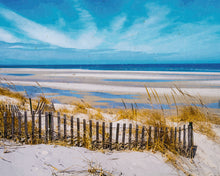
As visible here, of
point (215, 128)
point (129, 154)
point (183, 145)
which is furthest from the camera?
point (215, 128)

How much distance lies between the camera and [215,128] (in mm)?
4906

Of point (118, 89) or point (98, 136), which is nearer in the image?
point (98, 136)

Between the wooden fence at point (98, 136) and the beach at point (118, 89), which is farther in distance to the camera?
the beach at point (118, 89)

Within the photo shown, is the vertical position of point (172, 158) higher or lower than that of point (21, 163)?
lower

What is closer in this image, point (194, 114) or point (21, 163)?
point (21, 163)

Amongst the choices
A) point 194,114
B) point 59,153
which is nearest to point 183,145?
point 194,114

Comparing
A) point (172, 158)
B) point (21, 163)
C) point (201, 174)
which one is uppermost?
point (21, 163)

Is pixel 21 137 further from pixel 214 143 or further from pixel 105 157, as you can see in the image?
pixel 214 143

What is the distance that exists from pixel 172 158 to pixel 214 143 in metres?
1.81

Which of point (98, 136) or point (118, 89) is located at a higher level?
point (98, 136)

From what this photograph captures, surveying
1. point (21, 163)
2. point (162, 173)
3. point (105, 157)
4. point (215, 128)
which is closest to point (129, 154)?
point (105, 157)

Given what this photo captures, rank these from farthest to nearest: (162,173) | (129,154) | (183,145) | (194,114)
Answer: (194,114)
(183,145)
(129,154)
(162,173)

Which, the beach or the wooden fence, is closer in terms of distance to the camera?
the wooden fence

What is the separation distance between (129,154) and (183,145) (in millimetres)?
1305
